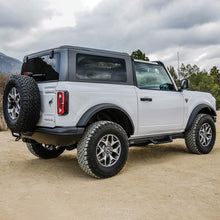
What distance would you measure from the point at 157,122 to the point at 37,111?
2.13m

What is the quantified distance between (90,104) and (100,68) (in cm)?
65

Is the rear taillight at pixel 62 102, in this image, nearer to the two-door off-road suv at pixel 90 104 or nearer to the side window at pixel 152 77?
the two-door off-road suv at pixel 90 104

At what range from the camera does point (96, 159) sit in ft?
12.8

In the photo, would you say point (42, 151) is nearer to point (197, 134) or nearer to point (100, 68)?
point (100, 68)

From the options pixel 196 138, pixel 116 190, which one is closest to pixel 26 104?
pixel 116 190

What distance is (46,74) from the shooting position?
13.6ft

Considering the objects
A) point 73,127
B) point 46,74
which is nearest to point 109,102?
point 73,127

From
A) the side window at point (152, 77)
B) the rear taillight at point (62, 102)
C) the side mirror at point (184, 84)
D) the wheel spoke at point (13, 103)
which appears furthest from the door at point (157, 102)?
the wheel spoke at point (13, 103)

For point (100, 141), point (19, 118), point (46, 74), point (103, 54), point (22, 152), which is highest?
point (103, 54)

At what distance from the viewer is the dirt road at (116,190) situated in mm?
2805

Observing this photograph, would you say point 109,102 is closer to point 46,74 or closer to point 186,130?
point 46,74

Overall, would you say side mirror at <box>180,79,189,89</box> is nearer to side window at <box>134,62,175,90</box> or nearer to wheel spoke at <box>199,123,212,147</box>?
side window at <box>134,62,175,90</box>

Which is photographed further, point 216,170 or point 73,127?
point 216,170

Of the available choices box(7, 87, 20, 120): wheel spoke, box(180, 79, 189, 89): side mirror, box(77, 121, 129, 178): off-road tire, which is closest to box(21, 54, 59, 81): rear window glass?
box(7, 87, 20, 120): wheel spoke
